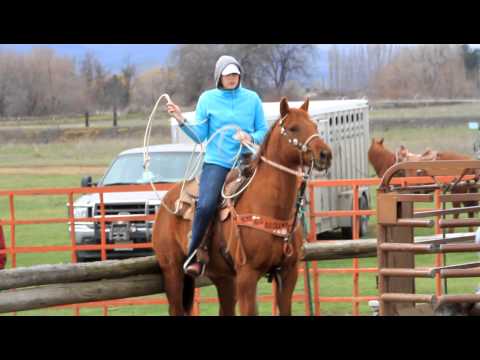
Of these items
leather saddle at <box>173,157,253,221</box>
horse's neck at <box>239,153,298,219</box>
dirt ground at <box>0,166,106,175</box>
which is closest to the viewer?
horse's neck at <box>239,153,298,219</box>

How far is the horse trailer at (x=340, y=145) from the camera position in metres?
20.4

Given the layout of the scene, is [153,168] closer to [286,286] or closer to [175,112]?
[175,112]

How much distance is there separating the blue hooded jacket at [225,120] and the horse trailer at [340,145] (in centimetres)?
1011

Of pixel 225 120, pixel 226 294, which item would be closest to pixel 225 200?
pixel 225 120

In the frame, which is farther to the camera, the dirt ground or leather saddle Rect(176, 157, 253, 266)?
the dirt ground

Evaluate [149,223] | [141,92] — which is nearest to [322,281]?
[149,223]

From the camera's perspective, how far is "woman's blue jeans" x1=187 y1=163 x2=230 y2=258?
8.55m

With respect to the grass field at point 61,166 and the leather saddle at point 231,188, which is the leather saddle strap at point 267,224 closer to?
the leather saddle at point 231,188

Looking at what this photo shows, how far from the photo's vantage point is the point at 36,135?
42.1 metres

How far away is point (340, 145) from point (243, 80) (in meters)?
19.3

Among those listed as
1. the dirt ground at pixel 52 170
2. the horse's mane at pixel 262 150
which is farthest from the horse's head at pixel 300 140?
the dirt ground at pixel 52 170

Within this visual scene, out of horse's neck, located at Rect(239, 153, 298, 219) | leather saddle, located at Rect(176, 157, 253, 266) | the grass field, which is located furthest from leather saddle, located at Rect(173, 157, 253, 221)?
the grass field

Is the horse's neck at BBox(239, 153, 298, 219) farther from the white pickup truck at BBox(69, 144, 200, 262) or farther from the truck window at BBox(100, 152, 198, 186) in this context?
the truck window at BBox(100, 152, 198, 186)

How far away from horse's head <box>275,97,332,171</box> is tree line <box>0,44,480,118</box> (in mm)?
32619
